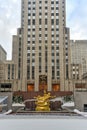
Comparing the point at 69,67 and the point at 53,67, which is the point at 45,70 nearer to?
the point at 53,67

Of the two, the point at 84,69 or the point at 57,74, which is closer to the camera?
the point at 57,74

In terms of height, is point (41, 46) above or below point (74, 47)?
below

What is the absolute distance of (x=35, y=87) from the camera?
69.8m

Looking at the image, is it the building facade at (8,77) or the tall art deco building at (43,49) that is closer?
the building facade at (8,77)

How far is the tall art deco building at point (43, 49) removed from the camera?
230ft

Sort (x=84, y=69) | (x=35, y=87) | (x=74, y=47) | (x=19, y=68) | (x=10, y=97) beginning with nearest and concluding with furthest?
(x=10, y=97)
(x=35, y=87)
(x=19, y=68)
(x=84, y=69)
(x=74, y=47)

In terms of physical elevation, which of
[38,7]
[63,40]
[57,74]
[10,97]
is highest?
[38,7]

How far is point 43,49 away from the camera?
7131 cm

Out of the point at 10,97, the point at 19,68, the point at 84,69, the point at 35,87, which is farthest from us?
the point at 84,69

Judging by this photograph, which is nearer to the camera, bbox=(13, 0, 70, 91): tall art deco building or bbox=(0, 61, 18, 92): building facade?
bbox=(0, 61, 18, 92): building facade

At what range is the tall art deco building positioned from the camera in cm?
7019

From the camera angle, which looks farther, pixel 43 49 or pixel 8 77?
pixel 8 77

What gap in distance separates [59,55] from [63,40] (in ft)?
19.6

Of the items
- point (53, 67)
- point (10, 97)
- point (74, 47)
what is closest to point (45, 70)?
point (53, 67)
